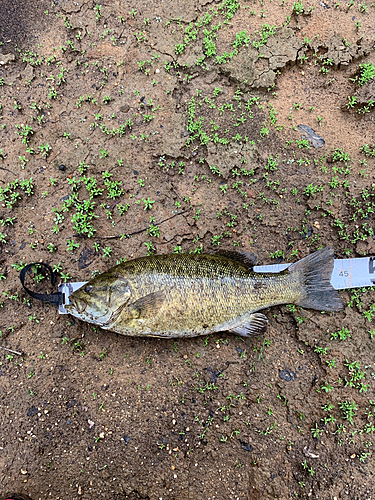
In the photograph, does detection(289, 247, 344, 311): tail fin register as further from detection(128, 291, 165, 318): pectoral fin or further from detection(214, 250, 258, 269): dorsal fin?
detection(128, 291, 165, 318): pectoral fin

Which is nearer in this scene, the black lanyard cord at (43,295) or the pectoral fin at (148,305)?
the pectoral fin at (148,305)

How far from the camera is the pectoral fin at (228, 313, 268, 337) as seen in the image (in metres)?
3.62

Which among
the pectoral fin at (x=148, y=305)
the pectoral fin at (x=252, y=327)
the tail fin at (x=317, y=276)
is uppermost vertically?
the pectoral fin at (x=148, y=305)

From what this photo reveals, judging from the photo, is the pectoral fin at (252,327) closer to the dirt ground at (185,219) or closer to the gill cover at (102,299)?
the dirt ground at (185,219)

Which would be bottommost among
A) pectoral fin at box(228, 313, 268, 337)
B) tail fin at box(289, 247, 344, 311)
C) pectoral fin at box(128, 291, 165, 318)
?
pectoral fin at box(228, 313, 268, 337)

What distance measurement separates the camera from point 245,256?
3742mm

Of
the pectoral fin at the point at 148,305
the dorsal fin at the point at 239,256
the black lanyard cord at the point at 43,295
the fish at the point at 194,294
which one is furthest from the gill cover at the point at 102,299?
the dorsal fin at the point at 239,256

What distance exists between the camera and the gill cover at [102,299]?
339cm

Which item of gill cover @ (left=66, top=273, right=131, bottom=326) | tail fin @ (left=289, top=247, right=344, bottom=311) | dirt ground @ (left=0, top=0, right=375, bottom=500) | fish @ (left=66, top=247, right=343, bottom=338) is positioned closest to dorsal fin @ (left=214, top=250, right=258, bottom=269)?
fish @ (left=66, top=247, right=343, bottom=338)

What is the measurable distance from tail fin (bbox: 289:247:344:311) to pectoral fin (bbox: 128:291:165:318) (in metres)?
1.61

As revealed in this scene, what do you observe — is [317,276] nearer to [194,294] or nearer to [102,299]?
[194,294]

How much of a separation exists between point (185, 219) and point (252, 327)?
162 centimetres

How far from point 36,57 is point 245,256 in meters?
4.11

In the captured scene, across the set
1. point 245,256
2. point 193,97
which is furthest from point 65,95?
point 245,256
